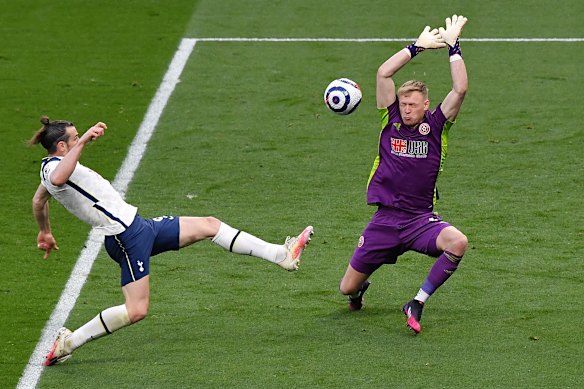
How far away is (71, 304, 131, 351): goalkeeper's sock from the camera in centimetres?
858

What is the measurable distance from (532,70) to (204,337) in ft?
26.2

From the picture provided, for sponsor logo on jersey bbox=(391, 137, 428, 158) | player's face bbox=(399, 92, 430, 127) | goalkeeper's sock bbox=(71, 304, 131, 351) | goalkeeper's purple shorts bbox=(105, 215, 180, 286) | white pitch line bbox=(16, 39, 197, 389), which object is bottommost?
white pitch line bbox=(16, 39, 197, 389)

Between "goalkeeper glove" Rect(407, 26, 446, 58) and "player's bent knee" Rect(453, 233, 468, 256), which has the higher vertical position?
"goalkeeper glove" Rect(407, 26, 446, 58)

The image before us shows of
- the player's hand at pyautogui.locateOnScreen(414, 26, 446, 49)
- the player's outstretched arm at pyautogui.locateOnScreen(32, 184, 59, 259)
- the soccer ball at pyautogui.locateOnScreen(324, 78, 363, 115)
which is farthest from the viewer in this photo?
the soccer ball at pyautogui.locateOnScreen(324, 78, 363, 115)

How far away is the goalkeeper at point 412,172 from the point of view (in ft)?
29.9

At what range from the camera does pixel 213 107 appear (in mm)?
14867

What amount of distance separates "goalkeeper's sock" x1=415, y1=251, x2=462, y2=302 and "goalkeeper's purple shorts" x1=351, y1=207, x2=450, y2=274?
10cm

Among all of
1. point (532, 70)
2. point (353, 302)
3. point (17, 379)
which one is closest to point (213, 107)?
Answer: point (532, 70)

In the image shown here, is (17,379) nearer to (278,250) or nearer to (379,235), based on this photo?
(278,250)

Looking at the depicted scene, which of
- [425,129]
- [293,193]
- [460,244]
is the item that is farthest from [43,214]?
[293,193]

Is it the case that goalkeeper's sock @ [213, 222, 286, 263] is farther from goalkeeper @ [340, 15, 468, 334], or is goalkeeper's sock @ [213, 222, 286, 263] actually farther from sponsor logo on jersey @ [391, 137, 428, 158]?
sponsor logo on jersey @ [391, 137, 428, 158]

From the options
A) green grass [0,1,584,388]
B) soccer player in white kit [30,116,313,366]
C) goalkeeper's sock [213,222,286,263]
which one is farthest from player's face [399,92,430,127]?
soccer player in white kit [30,116,313,366]

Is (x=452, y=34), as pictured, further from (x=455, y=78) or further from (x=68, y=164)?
(x=68, y=164)

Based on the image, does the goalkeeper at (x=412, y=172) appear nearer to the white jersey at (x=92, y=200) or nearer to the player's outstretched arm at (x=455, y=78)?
the player's outstretched arm at (x=455, y=78)
